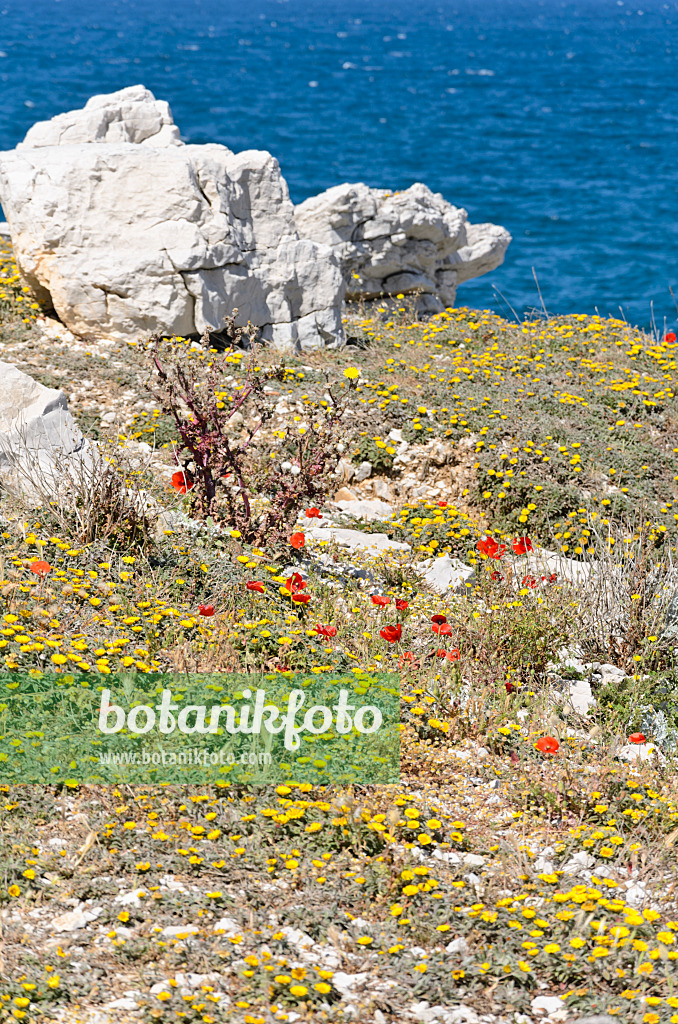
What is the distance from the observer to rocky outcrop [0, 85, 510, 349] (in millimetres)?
9117

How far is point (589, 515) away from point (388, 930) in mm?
4128

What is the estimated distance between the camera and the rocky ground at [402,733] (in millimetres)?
3578

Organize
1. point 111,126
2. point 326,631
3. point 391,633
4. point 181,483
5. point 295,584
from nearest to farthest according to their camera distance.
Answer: point 391,633 → point 326,631 → point 295,584 → point 181,483 → point 111,126

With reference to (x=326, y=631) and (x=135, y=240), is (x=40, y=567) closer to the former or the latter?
(x=326, y=631)

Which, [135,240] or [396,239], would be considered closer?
[135,240]

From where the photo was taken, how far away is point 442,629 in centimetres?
521

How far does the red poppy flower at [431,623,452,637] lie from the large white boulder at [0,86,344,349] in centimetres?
477

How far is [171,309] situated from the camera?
9.15m

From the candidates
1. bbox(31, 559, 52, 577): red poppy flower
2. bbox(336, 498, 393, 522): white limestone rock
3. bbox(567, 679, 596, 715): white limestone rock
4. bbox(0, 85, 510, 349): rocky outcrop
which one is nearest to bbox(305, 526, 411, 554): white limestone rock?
bbox(336, 498, 393, 522): white limestone rock

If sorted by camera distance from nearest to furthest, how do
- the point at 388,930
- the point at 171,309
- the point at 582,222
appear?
the point at 388,930 < the point at 171,309 < the point at 582,222

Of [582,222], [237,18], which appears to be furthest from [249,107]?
[237,18]

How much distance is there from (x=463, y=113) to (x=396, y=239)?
37114 millimetres

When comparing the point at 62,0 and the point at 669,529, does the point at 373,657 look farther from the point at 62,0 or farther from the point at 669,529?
the point at 62,0

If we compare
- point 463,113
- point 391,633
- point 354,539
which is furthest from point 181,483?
point 463,113
